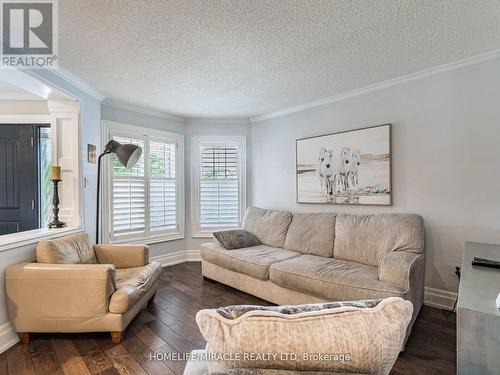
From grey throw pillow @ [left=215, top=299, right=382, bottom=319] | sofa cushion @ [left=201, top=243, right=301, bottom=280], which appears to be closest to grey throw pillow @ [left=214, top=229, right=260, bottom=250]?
sofa cushion @ [left=201, top=243, right=301, bottom=280]

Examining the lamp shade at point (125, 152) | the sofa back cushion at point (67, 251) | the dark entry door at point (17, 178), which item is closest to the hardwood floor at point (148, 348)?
the sofa back cushion at point (67, 251)

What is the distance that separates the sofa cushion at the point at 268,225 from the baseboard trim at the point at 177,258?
1.25 meters

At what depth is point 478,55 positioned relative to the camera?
2.43 m

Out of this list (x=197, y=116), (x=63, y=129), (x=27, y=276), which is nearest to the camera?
(x=27, y=276)

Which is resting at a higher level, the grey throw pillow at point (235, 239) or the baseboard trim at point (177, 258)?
the grey throw pillow at point (235, 239)

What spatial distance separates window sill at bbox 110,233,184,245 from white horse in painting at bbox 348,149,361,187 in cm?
288

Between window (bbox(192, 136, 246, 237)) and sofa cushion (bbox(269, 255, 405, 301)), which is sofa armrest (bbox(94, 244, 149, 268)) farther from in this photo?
window (bbox(192, 136, 246, 237))

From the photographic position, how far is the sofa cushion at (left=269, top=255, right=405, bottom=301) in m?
2.05

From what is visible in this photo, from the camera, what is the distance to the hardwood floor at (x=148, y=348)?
1.84 metres

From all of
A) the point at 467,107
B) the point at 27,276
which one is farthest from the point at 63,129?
the point at 467,107

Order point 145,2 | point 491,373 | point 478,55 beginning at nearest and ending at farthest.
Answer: point 491,373 < point 145,2 < point 478,55

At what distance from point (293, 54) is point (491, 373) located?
2414mm

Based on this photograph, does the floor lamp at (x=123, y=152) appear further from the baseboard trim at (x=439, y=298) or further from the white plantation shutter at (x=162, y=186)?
the baseboard trim at (x=439, y=298)

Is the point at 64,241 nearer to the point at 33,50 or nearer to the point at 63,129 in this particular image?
the point at 63,129
